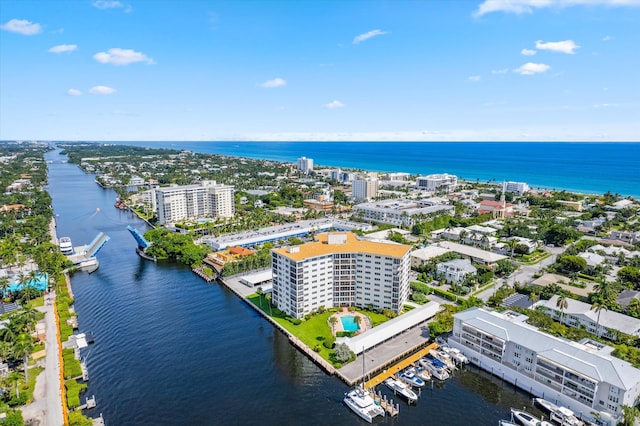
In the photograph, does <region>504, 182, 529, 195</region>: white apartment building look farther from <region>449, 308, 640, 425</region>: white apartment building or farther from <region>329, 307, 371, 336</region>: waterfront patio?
<region>329, 307, 371, 336</region>: waterfront patio

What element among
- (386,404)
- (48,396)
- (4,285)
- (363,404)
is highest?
(4,285)

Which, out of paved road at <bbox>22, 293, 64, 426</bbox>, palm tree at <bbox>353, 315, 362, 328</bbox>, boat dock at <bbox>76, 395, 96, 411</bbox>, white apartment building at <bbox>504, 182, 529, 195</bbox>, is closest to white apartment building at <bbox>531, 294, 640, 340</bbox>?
palm tree at <bbox>353, 315, 362, 328</bbox>

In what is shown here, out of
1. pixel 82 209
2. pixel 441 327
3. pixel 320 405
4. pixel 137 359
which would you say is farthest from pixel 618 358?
pixel 82 209

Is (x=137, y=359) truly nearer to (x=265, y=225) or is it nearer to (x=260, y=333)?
(x=260, y=333)

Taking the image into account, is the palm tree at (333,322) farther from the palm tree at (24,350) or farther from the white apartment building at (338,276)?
the palm tree at (24,350)

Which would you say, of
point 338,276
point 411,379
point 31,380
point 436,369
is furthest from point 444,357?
point 31,380

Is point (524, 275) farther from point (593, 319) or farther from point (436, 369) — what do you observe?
point (436, 369)

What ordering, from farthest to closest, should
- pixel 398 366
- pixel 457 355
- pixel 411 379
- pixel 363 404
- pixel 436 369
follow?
pixel 457 355
pixel 398 366
pixel 436 369
pixel 411 379
pixel 363 404
